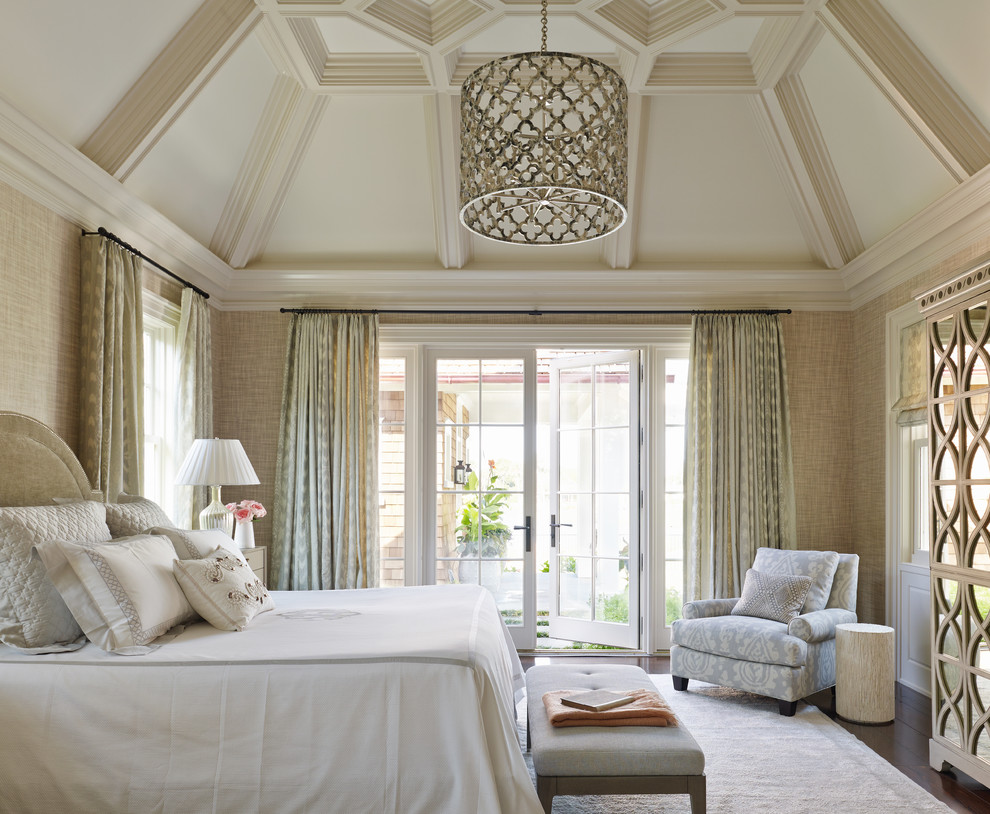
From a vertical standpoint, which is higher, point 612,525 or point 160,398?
point 160,398

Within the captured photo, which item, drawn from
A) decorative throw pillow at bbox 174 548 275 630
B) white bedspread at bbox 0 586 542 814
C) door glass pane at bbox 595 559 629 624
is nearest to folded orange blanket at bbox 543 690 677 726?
white bedspread at bbox 0 586 542 814

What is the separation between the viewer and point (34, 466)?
3414 mm

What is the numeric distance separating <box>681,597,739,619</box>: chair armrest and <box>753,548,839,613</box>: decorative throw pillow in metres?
0.30

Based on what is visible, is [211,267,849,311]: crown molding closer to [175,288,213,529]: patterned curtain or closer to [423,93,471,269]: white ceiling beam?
[423,93,471,269]: white ceiling beam

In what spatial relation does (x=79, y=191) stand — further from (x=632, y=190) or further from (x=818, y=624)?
(x=818, y=624)

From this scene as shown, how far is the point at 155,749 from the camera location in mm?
2500

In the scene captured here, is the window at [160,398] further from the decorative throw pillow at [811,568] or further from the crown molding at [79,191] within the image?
the decorative throw pillow at [811,568]

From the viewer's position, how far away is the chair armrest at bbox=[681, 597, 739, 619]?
490 cm

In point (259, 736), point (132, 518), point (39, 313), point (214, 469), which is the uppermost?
point (39, 313)

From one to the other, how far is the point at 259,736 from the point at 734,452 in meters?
4.00

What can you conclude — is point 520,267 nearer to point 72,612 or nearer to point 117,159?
point 117,159

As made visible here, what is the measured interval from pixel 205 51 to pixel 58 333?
1.47 metres

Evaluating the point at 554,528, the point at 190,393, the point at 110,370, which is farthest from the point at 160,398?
the point at 554,528

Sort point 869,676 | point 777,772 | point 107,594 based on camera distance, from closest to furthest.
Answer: point 107,594 < point 777,772 < point 869,676
